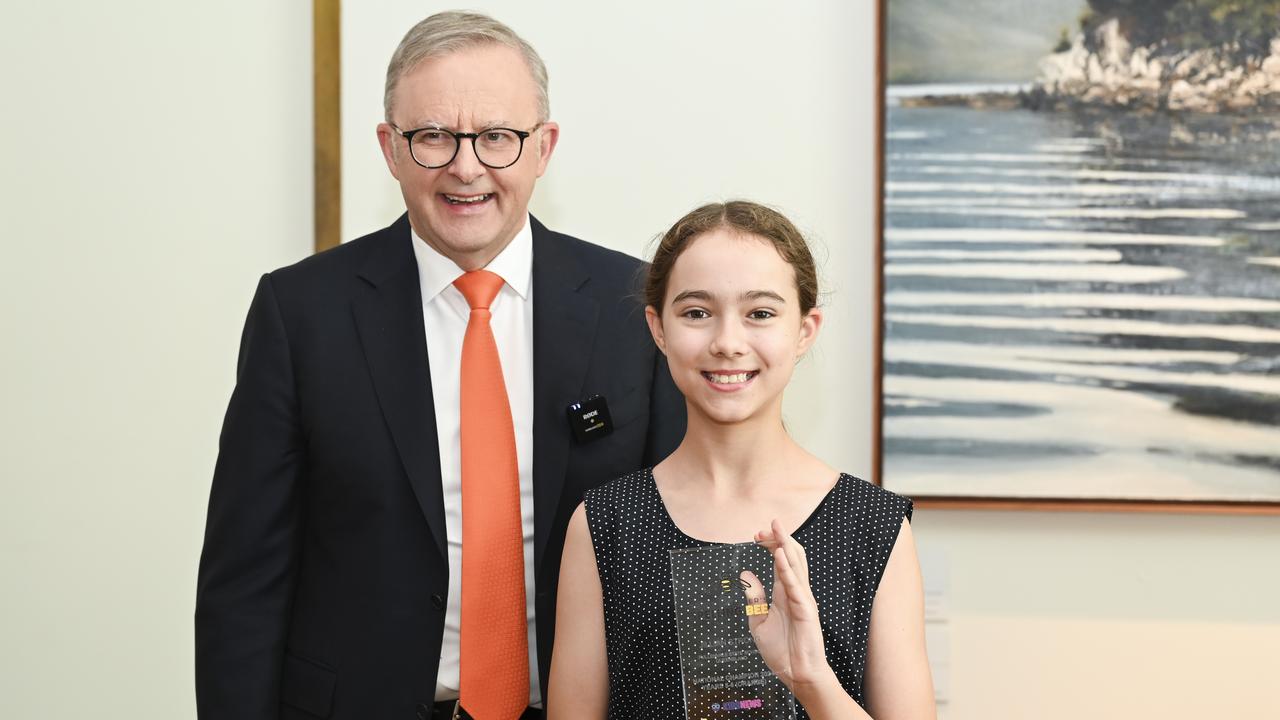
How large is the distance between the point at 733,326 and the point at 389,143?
600 millimetres

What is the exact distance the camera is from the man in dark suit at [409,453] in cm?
166

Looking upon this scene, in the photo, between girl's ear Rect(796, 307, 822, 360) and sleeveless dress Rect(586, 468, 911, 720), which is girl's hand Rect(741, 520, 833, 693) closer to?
sleeveless dress Rect(586, 468, 911, 720)

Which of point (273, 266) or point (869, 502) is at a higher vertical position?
point (273, 266)

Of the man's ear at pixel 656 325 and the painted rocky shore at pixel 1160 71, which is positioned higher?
the painted rocky shore at pixel 1160 71

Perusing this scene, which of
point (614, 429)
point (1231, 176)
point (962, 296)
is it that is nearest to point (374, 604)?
point (614, 429)

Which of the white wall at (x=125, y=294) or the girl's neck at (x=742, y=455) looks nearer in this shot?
the girl's neck at (x=742, y=455)

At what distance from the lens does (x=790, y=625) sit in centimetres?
130

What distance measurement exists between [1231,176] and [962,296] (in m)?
0.52

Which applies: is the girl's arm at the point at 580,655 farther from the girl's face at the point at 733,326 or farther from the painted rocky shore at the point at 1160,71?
the painted rocky shore at the point at 1160,71

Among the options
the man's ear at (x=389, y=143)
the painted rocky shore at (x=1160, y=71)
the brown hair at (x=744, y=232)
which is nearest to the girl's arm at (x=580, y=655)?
the brown hair at (x=744, y=232)

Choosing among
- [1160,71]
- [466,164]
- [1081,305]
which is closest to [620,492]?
[466,164]

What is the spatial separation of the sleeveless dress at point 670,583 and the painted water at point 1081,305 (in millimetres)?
792

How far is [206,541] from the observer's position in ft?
5.70

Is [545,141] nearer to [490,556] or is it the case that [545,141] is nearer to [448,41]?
[448,41]
